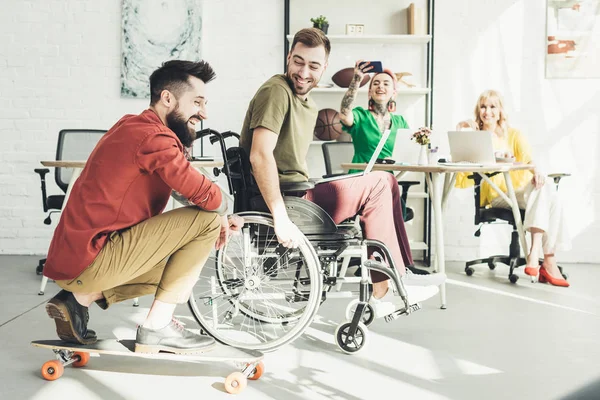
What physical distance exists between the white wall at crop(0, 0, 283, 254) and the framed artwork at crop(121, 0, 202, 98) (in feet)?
0.26

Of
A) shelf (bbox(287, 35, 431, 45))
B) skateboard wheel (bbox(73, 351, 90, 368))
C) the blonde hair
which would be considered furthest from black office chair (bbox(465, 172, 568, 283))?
skateboard wheel (bbox(73, 351, 90, 368))

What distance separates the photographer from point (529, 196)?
4355 millimetres

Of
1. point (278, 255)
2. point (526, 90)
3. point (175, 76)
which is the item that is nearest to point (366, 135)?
point (526, 90)

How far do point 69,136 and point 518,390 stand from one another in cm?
351

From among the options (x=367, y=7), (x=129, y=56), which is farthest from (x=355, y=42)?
(x=129, y=56)

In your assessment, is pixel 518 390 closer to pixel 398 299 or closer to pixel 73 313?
pixel 398 299

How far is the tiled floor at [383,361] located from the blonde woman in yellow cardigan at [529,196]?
62 centimetres

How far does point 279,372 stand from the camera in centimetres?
244

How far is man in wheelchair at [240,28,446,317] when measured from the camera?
246cm

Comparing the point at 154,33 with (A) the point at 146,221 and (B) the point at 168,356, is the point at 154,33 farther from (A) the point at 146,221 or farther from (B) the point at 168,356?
(B) the point at 168,356

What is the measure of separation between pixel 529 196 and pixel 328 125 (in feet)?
5.01

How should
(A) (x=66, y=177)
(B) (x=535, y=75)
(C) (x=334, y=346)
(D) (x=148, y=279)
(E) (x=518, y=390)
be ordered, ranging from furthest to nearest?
(B) (x=535, y=75), (A) (x=66, y=177), (C) (x=334, y=346), (D) (x=148, y=279), (E) (x=518, y=390)

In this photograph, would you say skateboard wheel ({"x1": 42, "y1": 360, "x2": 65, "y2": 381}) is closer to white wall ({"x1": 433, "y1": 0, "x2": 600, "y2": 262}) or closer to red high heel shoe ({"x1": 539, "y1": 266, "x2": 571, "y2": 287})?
red high heel shoe ({"x1": 539, "y1": 266, "x2": 571, "y2": 287})

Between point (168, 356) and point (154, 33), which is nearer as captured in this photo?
point (168, 356)
